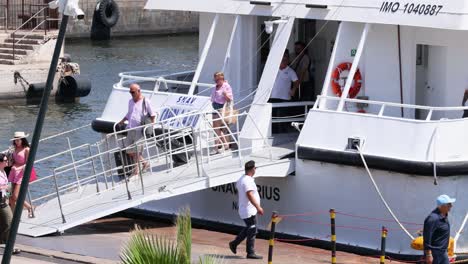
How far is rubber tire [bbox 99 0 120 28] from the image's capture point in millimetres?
56375

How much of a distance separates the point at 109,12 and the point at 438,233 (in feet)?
144

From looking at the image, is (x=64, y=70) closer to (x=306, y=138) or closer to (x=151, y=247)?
(x=306, y=138)

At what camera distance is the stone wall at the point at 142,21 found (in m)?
57.0

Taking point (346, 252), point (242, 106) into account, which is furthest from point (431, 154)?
point (242, 106)

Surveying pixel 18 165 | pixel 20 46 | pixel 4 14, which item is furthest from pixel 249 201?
pixel 4 14

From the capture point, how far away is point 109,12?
2247 inches

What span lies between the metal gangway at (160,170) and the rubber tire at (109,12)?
36926 millimetres

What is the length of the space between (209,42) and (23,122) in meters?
15.2

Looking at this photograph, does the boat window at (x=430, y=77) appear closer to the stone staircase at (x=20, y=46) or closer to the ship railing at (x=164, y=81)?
the ship railing at (x=164, y=81)

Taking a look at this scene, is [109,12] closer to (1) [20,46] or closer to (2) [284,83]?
(1) [20,46]

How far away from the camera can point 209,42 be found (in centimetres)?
2047

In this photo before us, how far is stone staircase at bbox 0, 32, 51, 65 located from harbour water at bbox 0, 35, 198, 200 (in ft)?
7.09

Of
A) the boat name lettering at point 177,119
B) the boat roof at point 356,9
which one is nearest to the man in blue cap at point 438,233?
the boat roof at point 356,9

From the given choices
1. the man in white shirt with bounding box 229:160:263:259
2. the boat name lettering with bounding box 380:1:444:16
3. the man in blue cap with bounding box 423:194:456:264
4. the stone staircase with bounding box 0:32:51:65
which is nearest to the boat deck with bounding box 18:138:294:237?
the man in white shirt with bounding box 229:160:263:259
